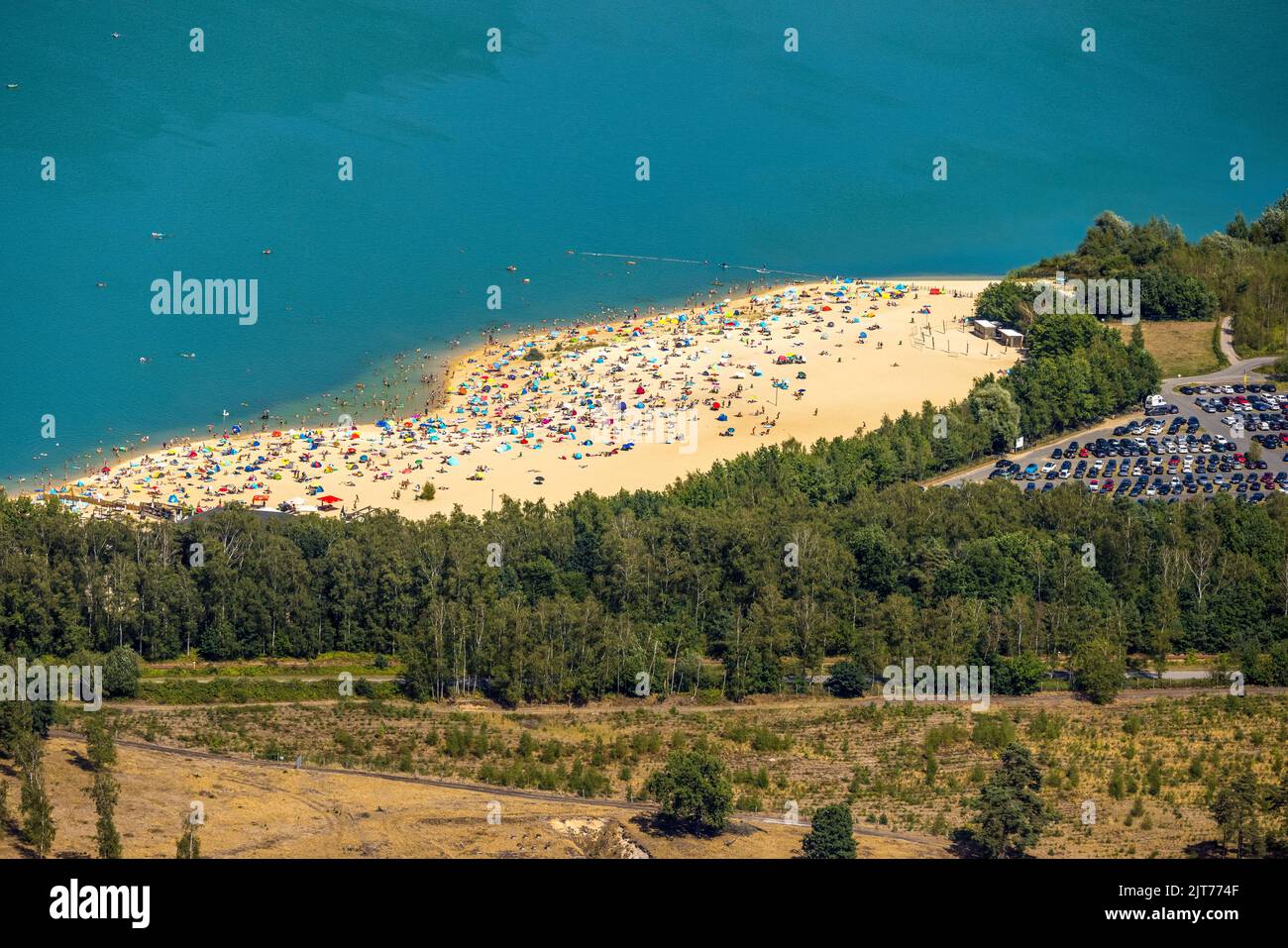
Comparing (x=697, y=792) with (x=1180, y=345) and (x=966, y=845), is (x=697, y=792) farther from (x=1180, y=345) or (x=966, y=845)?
(x=1180, y=345)

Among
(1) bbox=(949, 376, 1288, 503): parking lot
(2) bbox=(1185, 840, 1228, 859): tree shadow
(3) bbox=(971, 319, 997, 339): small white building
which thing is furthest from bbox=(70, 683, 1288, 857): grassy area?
(3) bbox=(971, 319, 997, 339): small white building

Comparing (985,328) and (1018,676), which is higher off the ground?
(985,328)

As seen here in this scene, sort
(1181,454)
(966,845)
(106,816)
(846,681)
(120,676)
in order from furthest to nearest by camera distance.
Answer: (1181,454), (846,681), (120,676), (966,845), (106,816)

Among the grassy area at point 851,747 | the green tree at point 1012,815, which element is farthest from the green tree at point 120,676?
the green tree at point 1012,815

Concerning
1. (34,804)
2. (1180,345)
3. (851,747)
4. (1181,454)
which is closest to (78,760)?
(34,804)

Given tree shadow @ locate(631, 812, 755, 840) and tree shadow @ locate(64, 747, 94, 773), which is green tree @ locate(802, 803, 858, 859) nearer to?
tree shadow @ locate(631, 812, 755, 840)

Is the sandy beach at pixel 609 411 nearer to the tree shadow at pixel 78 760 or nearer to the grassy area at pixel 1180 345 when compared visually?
the grassy area at pixel 1180 345
